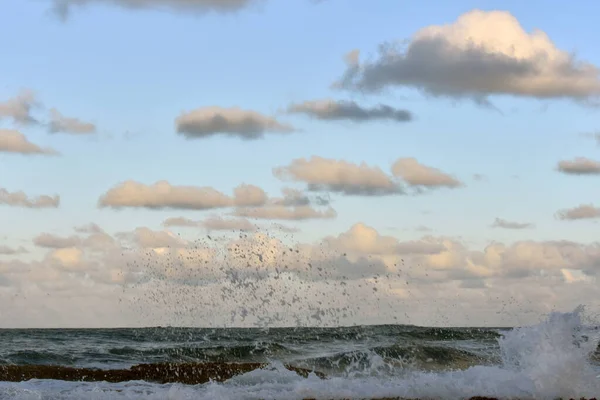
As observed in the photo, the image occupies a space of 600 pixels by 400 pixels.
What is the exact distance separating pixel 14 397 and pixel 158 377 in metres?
6.56

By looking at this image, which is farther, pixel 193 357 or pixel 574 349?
pixel 193 357

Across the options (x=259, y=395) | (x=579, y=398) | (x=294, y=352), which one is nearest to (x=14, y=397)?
(x=259, y=395)

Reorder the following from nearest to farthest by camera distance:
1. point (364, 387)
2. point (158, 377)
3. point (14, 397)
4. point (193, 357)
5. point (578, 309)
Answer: point (14, 397) < point (364, 387) < point (578, 309) < point (158, 377) < point (193, 357)

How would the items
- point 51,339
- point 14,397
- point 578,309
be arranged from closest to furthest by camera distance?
point 14,397, point 578,309, point 51,339

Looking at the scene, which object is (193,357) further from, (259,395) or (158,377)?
(259,395)

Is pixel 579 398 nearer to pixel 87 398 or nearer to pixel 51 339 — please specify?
pixel 87 398

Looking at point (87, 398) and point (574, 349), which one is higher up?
point (574, 349)

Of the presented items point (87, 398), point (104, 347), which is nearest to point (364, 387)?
point (87, 398)

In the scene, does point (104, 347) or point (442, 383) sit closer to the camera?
point (442, 383)

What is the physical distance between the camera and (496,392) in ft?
49.6

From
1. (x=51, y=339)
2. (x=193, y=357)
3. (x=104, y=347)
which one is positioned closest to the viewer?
(x=193, y=357)

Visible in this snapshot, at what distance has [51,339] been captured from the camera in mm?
42875

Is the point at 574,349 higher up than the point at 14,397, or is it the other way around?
the point at 574,349

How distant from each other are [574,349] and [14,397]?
34.3 feet
